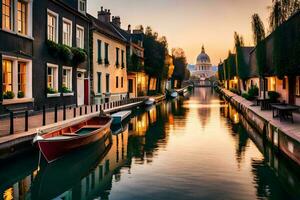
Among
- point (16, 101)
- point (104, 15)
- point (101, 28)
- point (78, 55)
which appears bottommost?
point (16, 101)

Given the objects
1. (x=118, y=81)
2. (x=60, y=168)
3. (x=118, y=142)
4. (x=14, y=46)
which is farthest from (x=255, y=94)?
(x=60, y=168)

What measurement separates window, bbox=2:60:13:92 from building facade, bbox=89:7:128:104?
45.7ft

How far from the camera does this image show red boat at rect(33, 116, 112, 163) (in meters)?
12.7

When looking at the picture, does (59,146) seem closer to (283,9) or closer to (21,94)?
(21,94)

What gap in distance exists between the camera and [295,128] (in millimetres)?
15844

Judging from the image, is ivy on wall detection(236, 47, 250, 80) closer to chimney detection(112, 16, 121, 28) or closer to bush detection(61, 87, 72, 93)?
chimney detection(112, 16, 121, 28)

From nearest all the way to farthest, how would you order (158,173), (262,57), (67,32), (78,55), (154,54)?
(158,173) < (67,32) < (78,55) < (262,57) < (154,54)

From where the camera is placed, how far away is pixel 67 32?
28.3m

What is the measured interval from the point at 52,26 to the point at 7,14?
6118 mm

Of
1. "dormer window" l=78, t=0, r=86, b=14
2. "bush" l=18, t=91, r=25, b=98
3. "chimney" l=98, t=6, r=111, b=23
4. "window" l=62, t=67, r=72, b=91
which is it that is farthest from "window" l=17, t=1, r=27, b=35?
"chimney" l=98, t=6, r=111, b=23

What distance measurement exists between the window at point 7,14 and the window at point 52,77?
551 cm

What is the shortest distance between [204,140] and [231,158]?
203 inches

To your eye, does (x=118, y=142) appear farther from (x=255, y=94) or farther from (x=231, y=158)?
(x=255, y=94)

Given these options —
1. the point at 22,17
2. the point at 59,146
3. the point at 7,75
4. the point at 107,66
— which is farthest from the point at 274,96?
the point at 59,146
